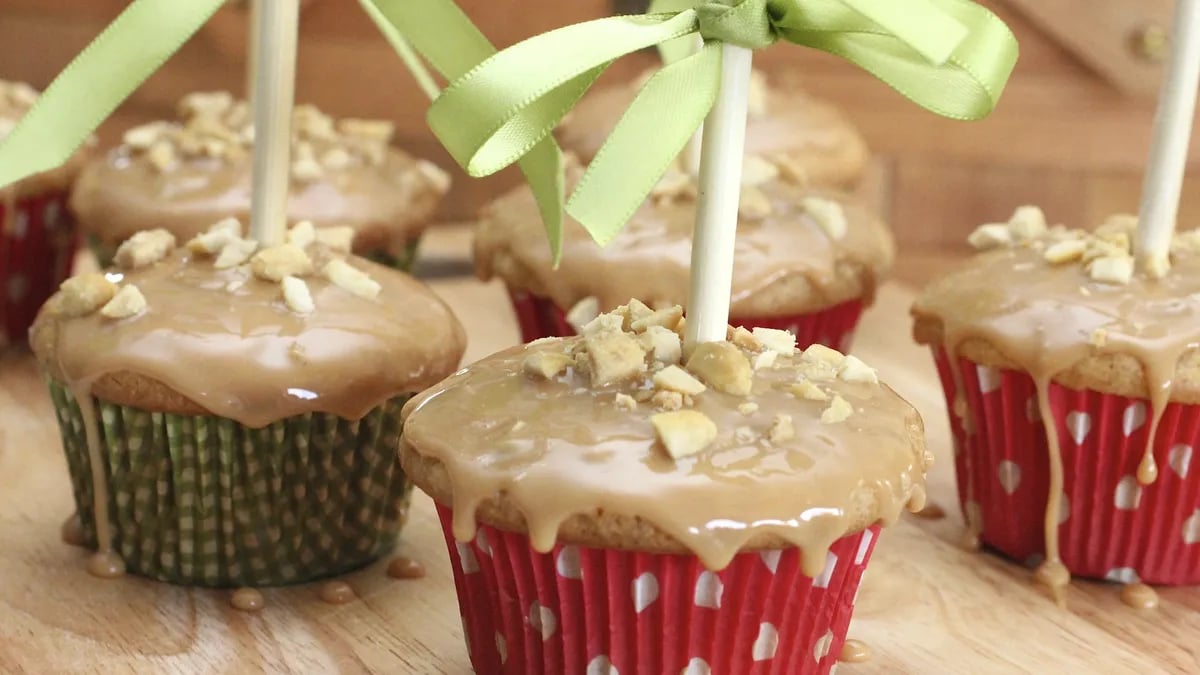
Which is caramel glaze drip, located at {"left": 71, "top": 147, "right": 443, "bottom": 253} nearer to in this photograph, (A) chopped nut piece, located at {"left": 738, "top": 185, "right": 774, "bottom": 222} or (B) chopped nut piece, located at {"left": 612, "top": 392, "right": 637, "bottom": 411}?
(A) chopped nut piece, located at {"left": 738, "top": 185, "right": 774, "bottom": 222}

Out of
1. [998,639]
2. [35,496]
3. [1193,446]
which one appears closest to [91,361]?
[35,496]

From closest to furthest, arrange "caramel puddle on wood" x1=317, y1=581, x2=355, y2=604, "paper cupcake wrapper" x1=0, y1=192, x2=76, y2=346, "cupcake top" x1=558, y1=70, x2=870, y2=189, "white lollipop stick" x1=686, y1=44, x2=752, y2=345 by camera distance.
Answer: "white lollipop stick" x1=686, y1=44, x2=752, y2=345, "caramel puddle on wood" x1=317, y1=581, x2=355, y2=604, "paper cupcake wrapper" x1=0, y1=192, x2=76, y2=346, "cupcake top" x1=558, y1=70, x2=870, y2=189

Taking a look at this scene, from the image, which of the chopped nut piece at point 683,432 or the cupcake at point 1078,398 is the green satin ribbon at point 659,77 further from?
the cupcake at point 1078,398

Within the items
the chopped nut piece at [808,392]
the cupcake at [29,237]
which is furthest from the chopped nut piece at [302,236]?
the cupcake at [29,237]

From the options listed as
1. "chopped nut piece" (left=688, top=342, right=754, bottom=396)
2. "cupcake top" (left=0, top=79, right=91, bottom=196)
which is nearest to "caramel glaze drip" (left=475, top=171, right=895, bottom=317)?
"chopped nut piece" (left=688, top=342, right=754, bottom=396)

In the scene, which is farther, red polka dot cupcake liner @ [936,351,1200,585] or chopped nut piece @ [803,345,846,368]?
red polka dot cupcake liner @ [936,351,1200,585]

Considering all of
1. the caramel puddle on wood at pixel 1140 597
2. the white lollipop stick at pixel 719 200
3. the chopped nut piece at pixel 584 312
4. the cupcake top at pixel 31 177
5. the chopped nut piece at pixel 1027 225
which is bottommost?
the caramel puddle on wood at pixel 1140 597
